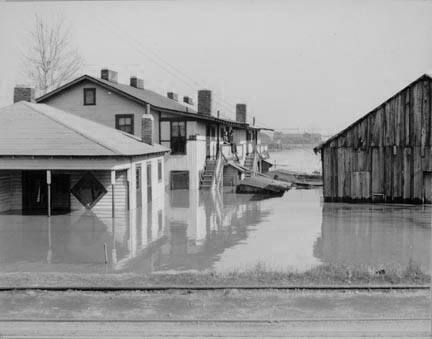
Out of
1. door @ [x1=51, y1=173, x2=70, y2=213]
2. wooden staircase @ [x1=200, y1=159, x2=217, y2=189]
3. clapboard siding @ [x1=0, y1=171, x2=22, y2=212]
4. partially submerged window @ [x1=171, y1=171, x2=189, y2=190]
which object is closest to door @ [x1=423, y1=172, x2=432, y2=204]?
wooden staircase @ [x1=200, y1=159, x2=217, y2=189]

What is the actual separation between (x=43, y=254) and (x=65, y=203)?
347 inches

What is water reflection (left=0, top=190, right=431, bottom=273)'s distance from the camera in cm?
1595

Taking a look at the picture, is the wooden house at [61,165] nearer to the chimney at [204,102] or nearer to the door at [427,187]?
the door at [427,187]

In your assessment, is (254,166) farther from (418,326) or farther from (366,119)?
(418,326)

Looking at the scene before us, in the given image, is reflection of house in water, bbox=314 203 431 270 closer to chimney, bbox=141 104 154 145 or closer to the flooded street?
the flooded street

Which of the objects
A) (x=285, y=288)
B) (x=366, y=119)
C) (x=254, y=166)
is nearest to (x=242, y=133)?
(x=254, y=166)

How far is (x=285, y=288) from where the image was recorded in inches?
473

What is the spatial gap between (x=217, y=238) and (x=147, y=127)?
13.1 meters

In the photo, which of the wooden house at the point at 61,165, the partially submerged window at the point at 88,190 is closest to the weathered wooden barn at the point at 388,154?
the wooden house at the point at 61,165

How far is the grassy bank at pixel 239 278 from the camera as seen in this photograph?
12602 mm

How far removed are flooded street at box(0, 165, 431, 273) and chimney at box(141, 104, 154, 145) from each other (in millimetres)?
4296

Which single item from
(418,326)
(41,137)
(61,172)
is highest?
(41,137)

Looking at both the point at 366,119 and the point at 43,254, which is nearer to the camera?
the point at 43,254

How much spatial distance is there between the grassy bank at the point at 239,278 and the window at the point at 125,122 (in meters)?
24.0
